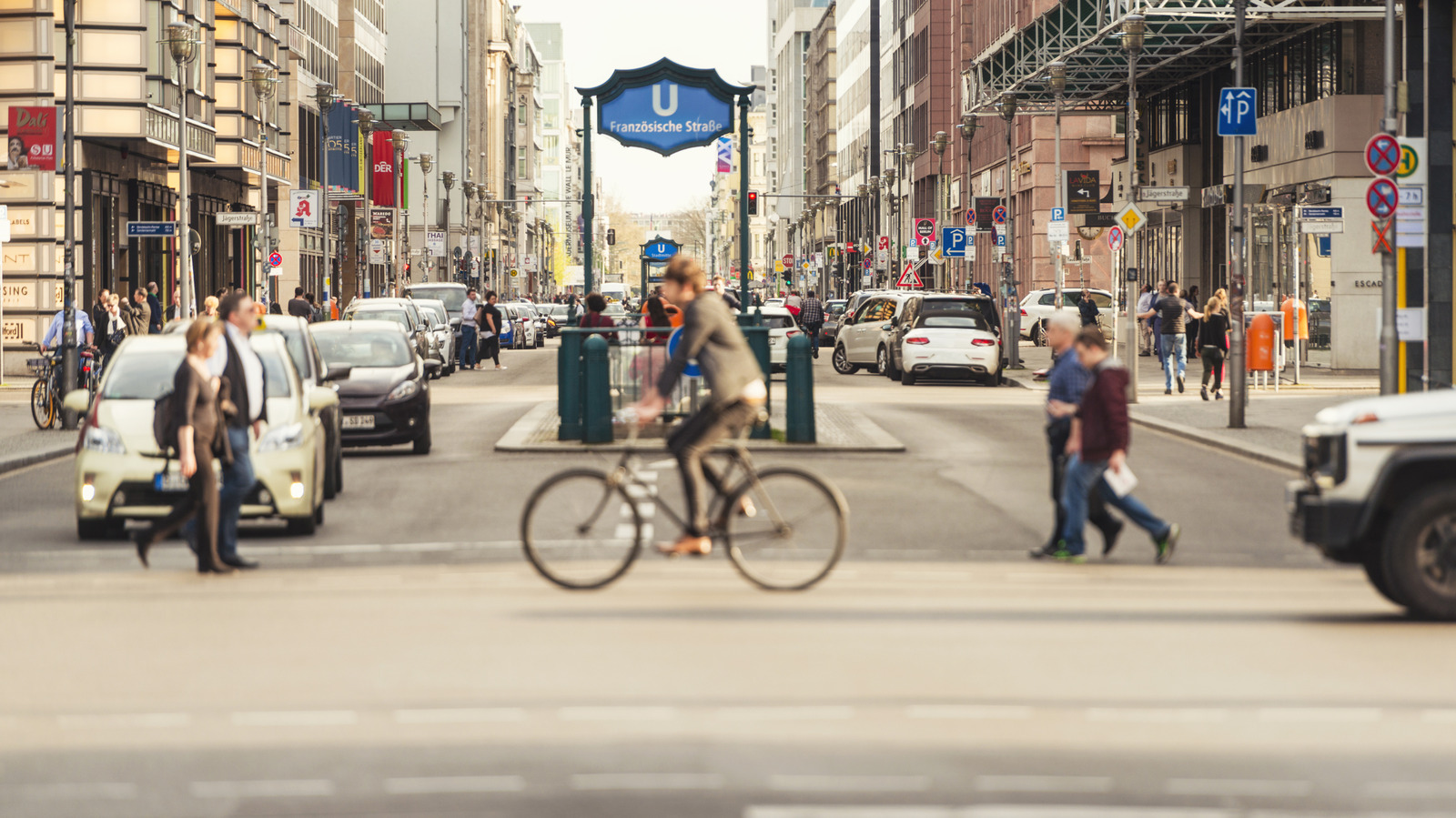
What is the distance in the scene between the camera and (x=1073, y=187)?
5022cm

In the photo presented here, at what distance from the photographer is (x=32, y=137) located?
111ft

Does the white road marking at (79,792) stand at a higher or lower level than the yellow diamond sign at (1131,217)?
lower

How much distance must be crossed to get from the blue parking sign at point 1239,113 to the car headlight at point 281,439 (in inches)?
584

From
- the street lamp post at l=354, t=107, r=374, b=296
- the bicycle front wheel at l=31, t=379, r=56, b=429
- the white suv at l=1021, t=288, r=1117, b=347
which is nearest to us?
the bicycle front wheel at l=31, t=379, r=56, b=429

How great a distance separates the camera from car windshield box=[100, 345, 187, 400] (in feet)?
48.5

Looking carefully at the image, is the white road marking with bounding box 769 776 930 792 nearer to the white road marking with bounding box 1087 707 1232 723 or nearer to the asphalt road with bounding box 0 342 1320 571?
the white road marking with bounding box 1087 707 1232 723

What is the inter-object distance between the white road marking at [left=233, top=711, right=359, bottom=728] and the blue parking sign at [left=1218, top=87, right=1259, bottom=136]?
19.8 m

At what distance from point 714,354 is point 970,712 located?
388cm

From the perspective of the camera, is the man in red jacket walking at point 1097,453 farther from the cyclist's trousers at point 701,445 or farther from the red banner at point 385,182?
the red banner at point 385,182

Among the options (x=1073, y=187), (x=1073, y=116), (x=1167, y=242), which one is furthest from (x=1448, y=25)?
(x=1073, y=116)

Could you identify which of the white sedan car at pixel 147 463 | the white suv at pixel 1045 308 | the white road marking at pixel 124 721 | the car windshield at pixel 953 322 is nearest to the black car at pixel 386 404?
the white sedan car at pixel 147 463

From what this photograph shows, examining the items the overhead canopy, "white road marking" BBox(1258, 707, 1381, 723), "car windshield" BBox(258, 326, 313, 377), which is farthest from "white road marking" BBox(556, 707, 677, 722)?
the overhead canopy

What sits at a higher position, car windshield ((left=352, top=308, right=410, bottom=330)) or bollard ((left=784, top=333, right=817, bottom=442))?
car windshield ((left=352, top=308, right=410, bottom=330))

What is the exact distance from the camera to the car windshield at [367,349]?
2248 cm
